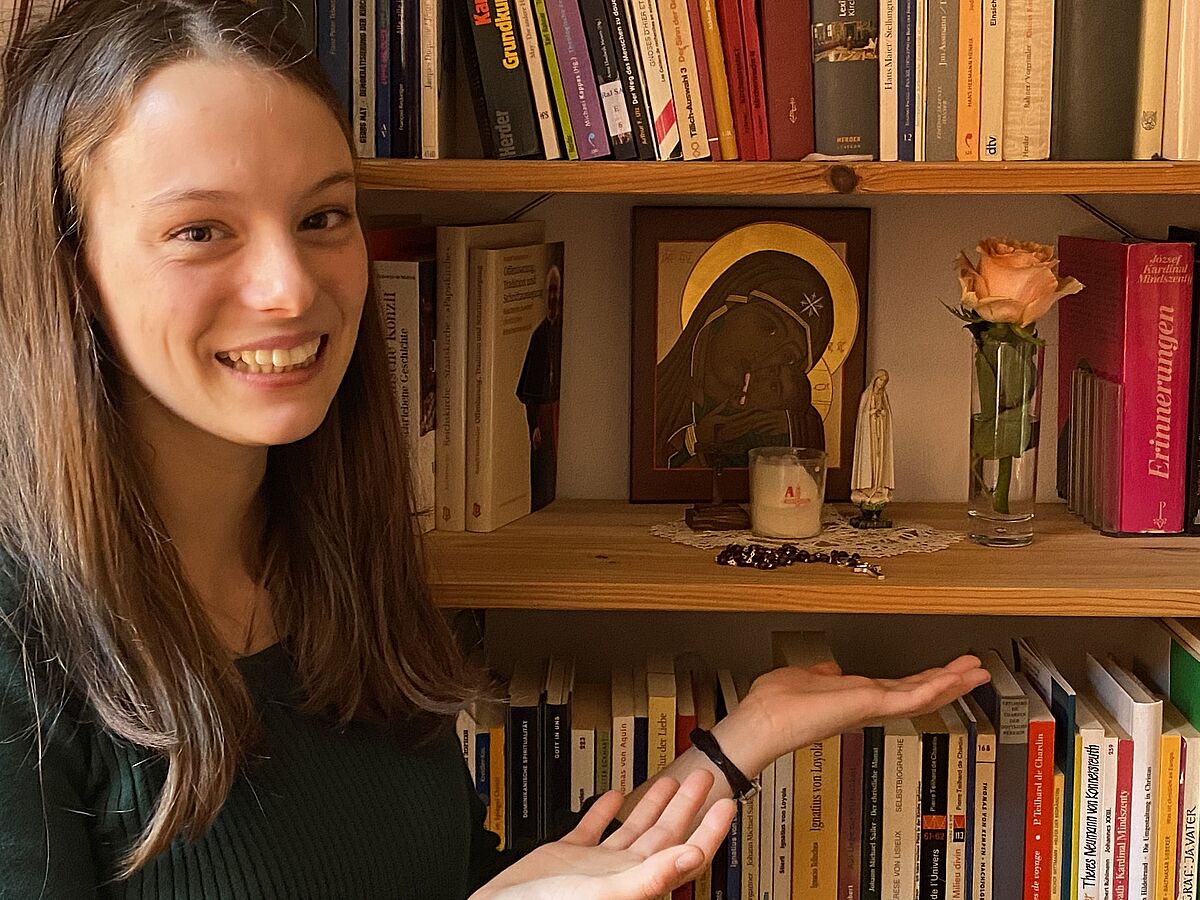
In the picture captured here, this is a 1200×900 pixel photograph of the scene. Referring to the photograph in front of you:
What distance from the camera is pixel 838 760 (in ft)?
4.52

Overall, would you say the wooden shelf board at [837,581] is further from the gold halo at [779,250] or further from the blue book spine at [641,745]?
the gold halo at [779,250]

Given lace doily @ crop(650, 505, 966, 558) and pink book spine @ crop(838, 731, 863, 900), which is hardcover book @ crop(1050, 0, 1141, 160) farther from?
pink book spine @ crop(838, 731, 863, 900)

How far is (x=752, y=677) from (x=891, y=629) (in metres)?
0.16

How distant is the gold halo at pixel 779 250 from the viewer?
4.94 ft

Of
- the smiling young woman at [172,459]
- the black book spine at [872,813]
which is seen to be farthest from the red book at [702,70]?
the black book spine at [872,813]

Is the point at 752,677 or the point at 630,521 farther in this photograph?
the point at 752,677

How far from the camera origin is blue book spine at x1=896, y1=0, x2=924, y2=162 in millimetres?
1257

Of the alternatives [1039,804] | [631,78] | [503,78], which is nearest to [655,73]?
[631,78]

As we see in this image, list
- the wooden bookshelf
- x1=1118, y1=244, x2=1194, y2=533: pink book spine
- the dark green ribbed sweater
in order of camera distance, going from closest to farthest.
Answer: the dark green ribbed sweater → the wooden bookshelf → x1=1118, y1=244, x2=1194, y2=533: pink book spine

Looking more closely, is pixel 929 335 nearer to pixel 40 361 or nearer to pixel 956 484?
pixel 956 484

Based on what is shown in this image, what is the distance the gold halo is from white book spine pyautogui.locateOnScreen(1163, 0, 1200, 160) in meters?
0.36

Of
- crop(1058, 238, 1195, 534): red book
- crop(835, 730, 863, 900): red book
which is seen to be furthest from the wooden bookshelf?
crop(835, 730, 863, 900): red book

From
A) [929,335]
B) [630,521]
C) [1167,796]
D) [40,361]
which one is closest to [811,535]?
[630,521]

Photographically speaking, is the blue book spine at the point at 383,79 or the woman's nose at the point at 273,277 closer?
the woman's nose at the point at 273,277
